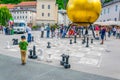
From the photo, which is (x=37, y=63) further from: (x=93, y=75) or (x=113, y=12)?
(x=113, y=12)

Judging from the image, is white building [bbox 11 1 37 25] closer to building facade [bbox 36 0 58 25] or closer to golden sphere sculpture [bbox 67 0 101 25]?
building facade [bbox 36 0 58 25]

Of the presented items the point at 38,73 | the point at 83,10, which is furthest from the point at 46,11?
the point at 83,10

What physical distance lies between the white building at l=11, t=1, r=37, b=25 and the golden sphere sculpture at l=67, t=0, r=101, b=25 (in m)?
82.2

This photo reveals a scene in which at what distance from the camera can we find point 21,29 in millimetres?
41219

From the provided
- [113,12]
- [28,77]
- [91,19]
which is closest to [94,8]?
[91,19]

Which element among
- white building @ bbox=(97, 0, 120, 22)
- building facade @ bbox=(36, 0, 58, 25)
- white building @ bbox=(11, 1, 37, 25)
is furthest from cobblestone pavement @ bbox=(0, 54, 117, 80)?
white building @ bbox=(11, 1, 37, 25)

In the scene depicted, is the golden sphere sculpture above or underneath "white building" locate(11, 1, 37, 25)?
underneath

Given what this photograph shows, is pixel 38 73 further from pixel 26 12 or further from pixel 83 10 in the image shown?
pixel 26 12

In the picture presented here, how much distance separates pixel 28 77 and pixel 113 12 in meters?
45.6

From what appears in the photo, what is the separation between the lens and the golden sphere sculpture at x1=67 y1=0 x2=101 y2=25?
2.35m

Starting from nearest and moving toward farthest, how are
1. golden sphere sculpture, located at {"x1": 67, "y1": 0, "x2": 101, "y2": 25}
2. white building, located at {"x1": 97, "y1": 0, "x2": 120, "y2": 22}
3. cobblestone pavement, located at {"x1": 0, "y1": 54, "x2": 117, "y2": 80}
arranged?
golden sphere sculpture, located at {"x1": 67, "y1": 0, "x2": 101, "y2": 25} < cobblestone pavement, located at {"x1": 0, "y1": 54, "x2": 117, "y2": 80} < white building, located at {"x1": 97, "y1": 0, "x2": 120, "y2": 22}

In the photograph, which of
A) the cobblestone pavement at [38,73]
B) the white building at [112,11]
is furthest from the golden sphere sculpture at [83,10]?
the white building at [112,11]

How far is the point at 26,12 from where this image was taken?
3462 inches

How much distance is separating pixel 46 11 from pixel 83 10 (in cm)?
7302
